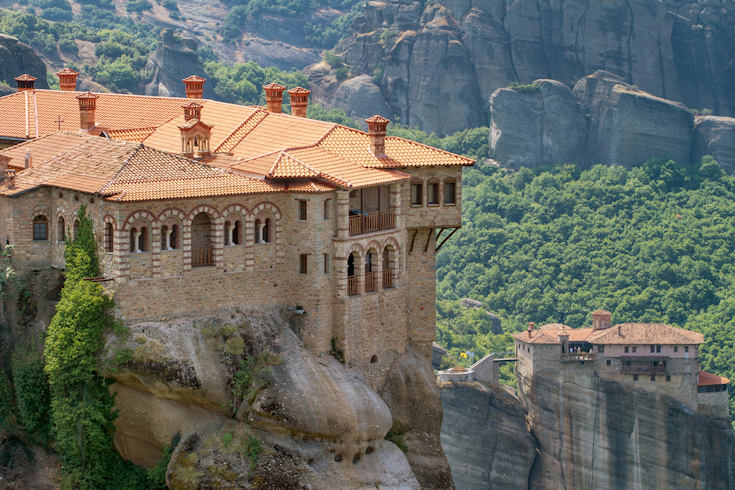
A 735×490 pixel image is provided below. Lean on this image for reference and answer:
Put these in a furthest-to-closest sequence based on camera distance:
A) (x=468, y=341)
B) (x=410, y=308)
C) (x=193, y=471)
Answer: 1. (x=468, y=341)
2. (x=410, y=308)
3. (x=193, y=471)

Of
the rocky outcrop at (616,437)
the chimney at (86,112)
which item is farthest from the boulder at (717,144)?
the chimney at (86,112)

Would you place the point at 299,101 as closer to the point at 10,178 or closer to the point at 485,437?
the point at 10,178

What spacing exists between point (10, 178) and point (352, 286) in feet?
42.9

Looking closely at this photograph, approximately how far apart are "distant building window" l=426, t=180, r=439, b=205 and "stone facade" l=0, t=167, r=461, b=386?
132cm

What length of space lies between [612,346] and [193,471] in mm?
74222

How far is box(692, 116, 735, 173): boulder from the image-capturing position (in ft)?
645

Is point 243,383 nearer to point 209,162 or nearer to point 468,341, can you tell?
point 209,162

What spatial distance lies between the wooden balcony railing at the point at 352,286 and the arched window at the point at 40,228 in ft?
36.5

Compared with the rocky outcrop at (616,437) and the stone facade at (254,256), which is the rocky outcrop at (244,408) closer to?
the stone facade at (254,256)

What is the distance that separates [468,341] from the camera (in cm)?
15225

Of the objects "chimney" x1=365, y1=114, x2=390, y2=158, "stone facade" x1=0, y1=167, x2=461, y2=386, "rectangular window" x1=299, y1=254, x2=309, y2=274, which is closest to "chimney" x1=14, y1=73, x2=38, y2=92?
"stone facade" x1=0, y1=167, x2=461, y2=386

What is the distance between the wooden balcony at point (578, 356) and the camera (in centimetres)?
12975

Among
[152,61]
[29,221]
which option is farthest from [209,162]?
[152,61]

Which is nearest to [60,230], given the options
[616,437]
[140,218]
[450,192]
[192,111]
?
[140,218]
